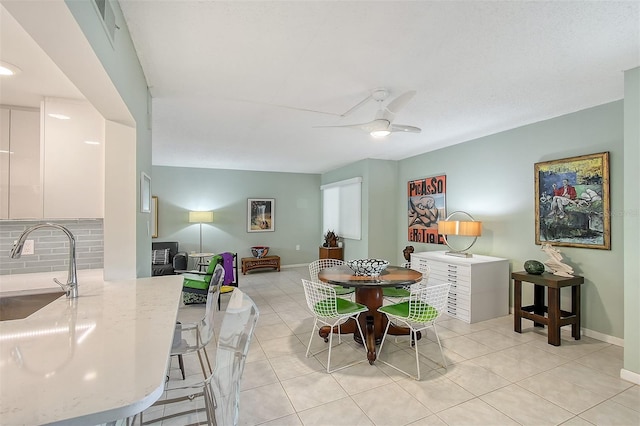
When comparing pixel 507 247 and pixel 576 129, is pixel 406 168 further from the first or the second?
pixel 576 129

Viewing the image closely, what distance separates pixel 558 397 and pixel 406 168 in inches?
164

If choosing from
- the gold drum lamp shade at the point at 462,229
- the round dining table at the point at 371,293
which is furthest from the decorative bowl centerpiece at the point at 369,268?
the gold drum lamp shade at the point at 462,229

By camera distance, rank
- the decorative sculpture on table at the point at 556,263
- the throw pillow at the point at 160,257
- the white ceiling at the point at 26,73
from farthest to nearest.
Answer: the throw pillow at the point at 160,257 → the decorative sculpture on table at the point at 556,263 → the white ceiling at the point at 26,73

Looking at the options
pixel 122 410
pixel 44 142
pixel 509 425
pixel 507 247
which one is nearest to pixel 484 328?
pixel 507 247

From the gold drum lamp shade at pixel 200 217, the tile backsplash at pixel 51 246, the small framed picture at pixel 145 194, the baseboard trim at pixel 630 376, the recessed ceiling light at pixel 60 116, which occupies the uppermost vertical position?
the recessed ceiling light at pixel 60 116

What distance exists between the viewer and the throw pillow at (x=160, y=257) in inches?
218

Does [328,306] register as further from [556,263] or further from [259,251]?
[259,251]

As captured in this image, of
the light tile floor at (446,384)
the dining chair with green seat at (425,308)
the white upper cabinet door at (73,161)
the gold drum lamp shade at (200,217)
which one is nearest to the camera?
the light tile floor at (446,384)

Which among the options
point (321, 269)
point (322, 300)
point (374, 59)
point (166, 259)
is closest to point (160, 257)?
point (166, 259)

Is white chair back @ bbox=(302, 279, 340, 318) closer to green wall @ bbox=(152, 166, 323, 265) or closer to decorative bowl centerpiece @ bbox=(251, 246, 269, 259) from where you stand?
decorative bowl centerpiece @ bbox=(251, 246, 269, 259)

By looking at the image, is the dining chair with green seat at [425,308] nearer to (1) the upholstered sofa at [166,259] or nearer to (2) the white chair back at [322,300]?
(2) the white chair back at [322,300]

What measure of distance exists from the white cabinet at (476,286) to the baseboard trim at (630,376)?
1.34 meters

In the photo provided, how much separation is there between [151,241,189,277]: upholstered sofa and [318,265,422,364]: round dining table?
3.23m

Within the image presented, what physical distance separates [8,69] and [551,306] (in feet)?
15.4
